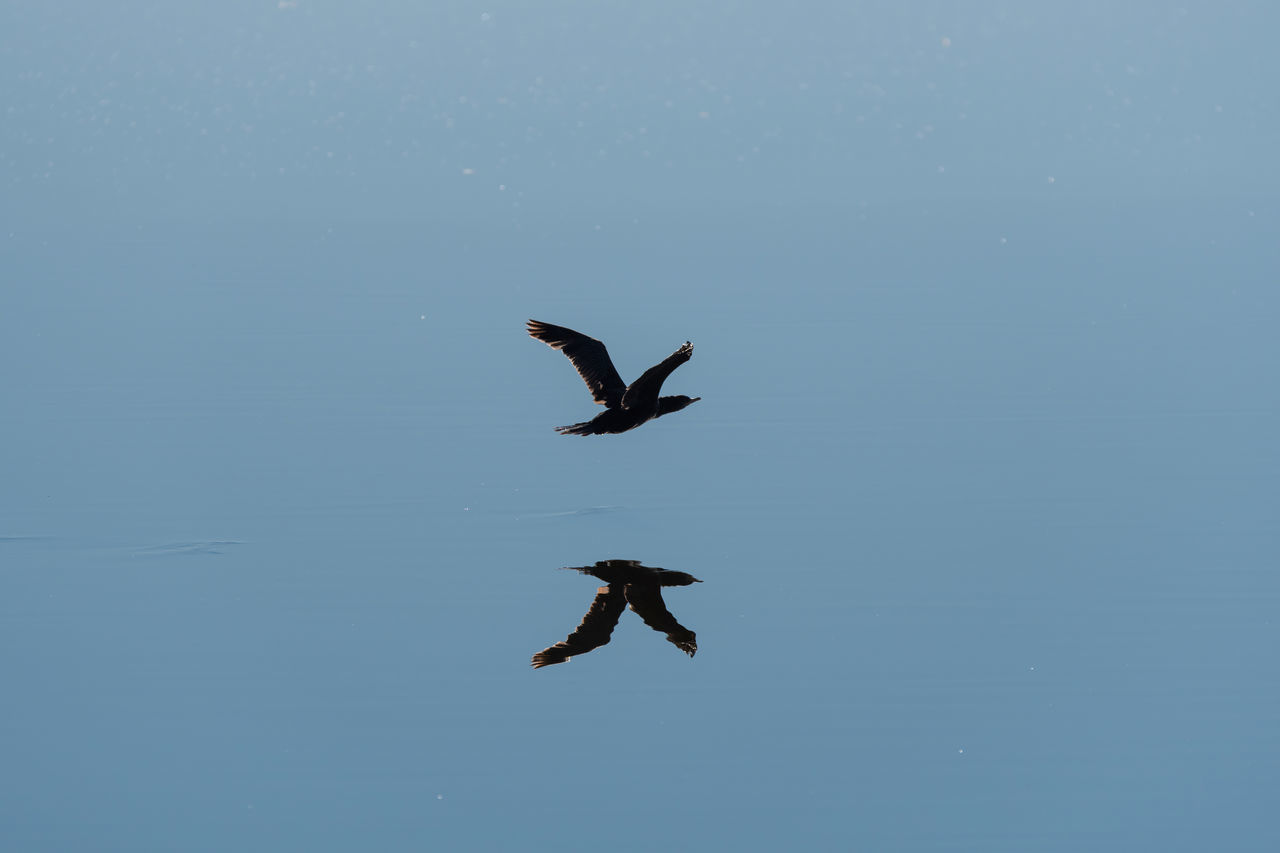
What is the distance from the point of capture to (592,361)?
1312cm

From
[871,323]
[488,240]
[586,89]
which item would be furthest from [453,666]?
[586,89]

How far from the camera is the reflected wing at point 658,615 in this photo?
408 inches

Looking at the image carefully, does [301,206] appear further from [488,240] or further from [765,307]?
[765,307]

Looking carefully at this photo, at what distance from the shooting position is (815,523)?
1277 centimetres

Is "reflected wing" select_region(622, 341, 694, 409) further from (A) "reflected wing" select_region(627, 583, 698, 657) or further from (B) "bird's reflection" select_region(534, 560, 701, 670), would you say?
(A) "reflected wing" select_region(627, 583, 698, 657)

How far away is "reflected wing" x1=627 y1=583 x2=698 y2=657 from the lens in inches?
408

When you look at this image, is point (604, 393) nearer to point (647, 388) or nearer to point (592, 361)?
point (592, 361)

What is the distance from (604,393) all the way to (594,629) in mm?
2988

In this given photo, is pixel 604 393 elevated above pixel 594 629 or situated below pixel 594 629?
above

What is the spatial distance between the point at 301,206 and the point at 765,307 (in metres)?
17.0

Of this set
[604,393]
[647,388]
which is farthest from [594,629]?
[604,393]

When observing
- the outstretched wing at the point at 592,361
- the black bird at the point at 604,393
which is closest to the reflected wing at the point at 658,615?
the black bird at the point at 604,393

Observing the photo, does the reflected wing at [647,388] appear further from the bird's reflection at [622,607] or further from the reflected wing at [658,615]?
the reflected wing at [658,615]

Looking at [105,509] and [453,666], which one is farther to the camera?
[105,509]
